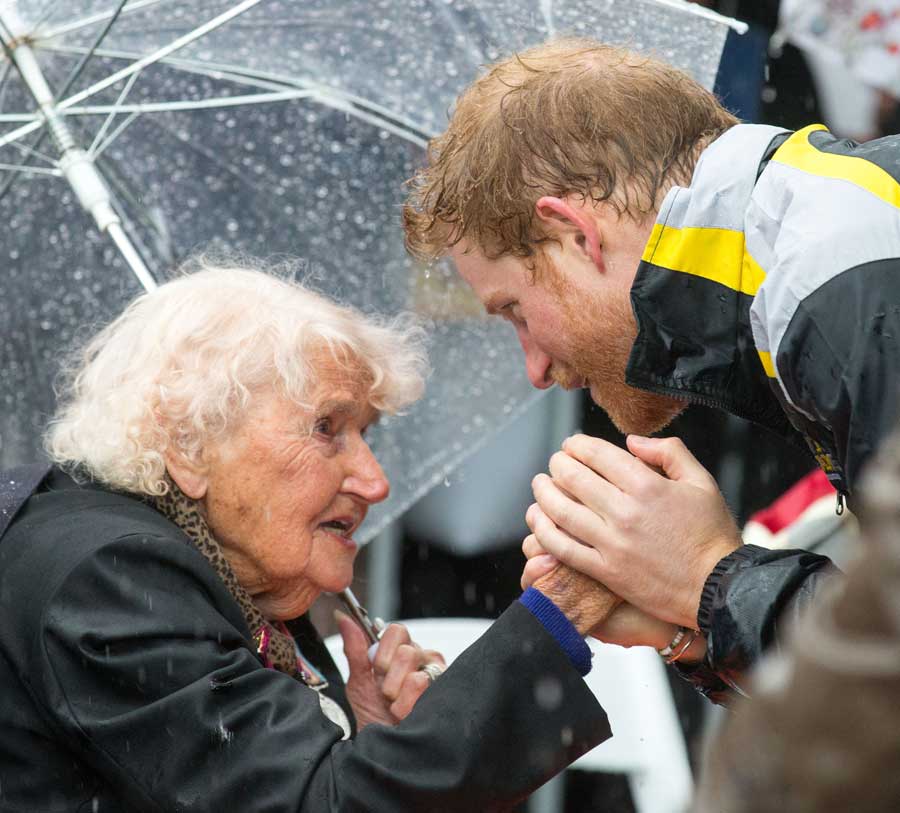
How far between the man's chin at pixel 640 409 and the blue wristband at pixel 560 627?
499 mm

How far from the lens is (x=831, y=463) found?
6.82 ft

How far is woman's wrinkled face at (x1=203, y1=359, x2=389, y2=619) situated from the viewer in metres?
2.71

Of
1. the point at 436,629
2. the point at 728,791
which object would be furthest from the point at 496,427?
the point at 728,791

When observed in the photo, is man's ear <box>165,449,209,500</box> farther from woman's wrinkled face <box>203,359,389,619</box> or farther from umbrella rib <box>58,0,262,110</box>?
umbrella rib <box>58,0,262,110</box>

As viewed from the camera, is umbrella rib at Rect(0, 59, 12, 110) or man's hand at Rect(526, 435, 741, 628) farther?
umbrella rib at Rect(0, 59, 12, 110)

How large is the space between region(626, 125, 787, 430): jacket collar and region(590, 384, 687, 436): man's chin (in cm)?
29

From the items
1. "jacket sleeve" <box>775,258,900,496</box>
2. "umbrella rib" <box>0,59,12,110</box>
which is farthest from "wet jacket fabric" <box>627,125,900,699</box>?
"umbrella rib" <box>0,59,12,110</box>

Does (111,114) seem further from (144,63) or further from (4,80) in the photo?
(4,80)

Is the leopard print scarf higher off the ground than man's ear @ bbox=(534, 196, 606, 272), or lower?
lower

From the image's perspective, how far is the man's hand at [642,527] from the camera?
217cm

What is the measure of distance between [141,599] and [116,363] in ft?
2.50

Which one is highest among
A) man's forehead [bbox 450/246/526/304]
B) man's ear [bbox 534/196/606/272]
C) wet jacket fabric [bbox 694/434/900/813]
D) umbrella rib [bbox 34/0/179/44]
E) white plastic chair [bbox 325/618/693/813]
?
wet jacket fabric [bbox 694/434/900/813]

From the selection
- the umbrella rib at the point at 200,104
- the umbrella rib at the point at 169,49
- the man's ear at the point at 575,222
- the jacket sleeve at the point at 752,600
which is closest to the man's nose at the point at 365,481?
the man's ear at the point at 575,222

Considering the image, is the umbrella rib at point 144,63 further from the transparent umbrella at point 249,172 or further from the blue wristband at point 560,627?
the blue wristband at point 560,627
